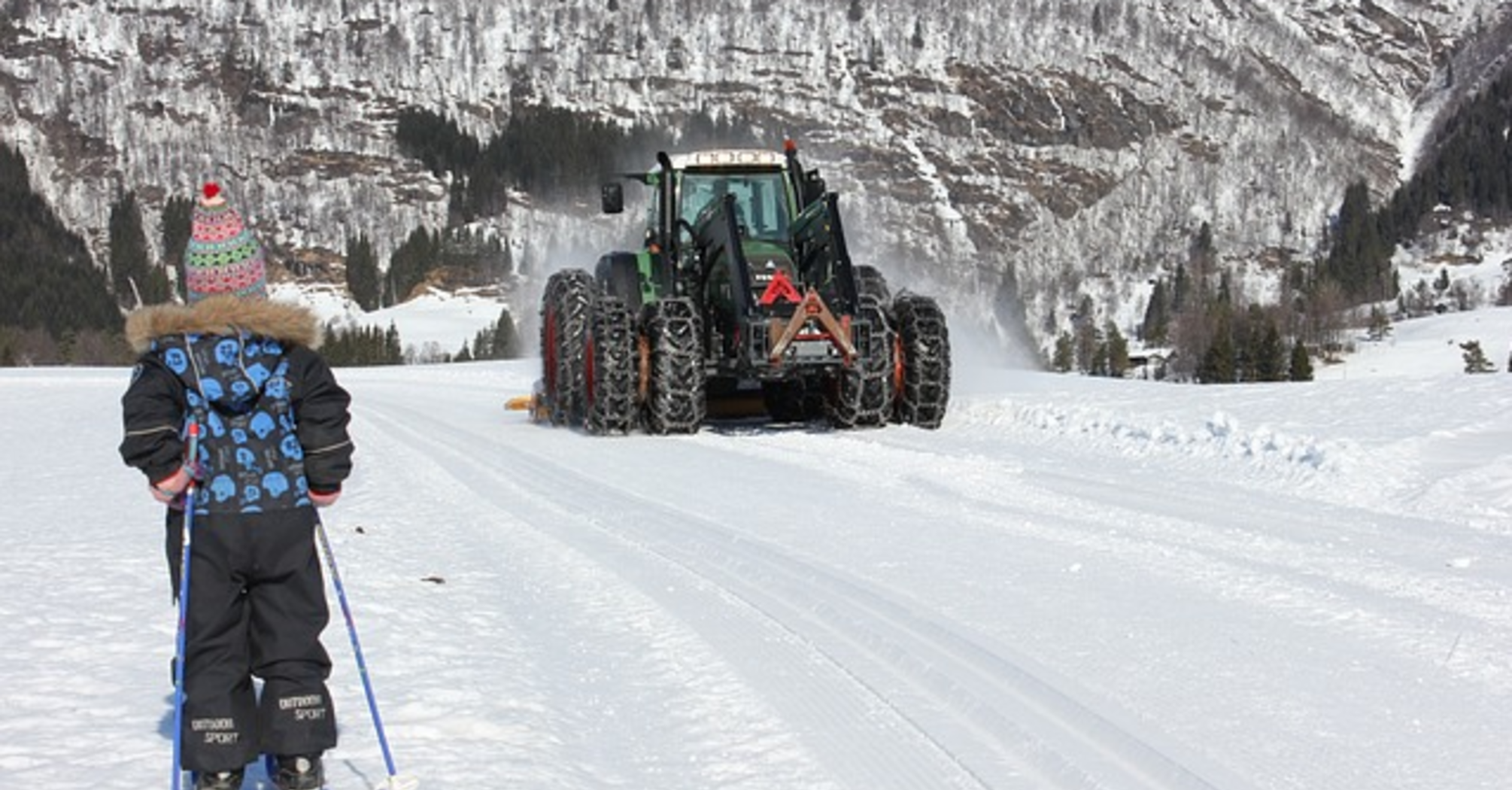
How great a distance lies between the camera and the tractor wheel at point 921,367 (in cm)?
1329

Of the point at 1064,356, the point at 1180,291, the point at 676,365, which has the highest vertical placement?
the point at 1180,291

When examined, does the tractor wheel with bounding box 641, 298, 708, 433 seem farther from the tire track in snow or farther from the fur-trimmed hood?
the fur-trimmed hood

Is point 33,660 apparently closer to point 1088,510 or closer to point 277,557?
point 277,557

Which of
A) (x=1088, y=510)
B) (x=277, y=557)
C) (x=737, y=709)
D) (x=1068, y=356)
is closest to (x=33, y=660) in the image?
(x=277, y=557)

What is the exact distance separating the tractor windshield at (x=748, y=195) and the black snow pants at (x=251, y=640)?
1089cm

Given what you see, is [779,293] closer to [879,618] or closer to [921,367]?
[921,367]

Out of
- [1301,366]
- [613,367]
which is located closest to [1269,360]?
[1301,366]

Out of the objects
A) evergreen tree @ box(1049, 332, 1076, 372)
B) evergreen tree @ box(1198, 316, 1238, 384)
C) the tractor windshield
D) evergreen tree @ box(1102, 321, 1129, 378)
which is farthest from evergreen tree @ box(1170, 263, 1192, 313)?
the tractor windshield

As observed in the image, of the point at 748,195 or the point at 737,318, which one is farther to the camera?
the point at 748,195

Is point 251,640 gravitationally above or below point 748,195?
below

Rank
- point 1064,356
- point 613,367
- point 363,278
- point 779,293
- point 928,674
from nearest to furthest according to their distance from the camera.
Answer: point 928,674 < point 779,293 < point 613,367 < point 1064,356 < point 363,278

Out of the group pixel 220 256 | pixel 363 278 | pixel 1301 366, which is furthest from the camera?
pixel 363 278

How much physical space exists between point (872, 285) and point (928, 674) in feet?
34.1

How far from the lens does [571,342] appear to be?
46.5 ft
